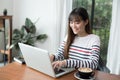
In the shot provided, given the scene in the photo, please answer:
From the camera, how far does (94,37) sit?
156 cm

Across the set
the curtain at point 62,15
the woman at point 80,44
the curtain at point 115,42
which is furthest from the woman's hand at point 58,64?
the curtain at point 62,15

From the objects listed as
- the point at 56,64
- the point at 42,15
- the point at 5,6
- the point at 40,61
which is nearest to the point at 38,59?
the point at 40,61

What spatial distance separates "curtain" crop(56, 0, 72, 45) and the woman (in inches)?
56.2

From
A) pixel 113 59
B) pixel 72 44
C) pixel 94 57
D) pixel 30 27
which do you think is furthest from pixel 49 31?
pixel 94 57

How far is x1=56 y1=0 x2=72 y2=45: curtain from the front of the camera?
305 centimetres

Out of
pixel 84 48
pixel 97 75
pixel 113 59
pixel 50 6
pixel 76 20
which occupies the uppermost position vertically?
pixel 50 6

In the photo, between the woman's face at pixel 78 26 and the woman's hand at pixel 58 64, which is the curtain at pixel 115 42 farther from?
the woman's hand at pixel 58 64

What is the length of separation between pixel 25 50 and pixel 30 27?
82.3 inches

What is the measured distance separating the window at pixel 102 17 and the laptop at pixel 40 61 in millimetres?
1793

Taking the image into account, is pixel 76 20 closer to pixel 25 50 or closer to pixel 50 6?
pixel 25 50

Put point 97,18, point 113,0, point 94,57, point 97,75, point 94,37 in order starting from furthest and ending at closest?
1. point 97,18
2. point 113,0
3. point 94,37
4. point 94,57
5. point 97,75

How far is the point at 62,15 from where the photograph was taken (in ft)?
10.2

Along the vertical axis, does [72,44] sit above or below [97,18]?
below

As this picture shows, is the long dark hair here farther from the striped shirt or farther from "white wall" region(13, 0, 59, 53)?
"white wall" region(13, 0, 59, 53)
